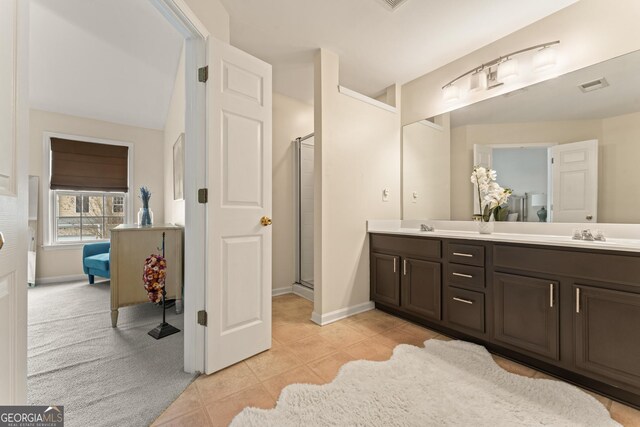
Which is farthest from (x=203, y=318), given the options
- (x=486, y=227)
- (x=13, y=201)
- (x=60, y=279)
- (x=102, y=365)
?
(x=60, y=279)

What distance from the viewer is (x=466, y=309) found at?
2074 millimetres

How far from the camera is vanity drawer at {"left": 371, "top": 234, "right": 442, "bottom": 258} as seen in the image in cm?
231

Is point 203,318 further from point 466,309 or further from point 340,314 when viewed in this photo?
point 466,309

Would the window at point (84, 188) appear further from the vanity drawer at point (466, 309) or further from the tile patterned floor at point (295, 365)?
the vanity drawer at point (466, 309)

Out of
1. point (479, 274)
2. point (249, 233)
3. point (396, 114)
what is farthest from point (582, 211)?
point (249, 233)

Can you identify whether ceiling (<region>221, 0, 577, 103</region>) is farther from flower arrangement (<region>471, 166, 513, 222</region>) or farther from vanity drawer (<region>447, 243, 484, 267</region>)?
vanity drawer (<region>447, 243, 484, 267</region>)

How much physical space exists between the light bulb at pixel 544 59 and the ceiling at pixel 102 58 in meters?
3.12

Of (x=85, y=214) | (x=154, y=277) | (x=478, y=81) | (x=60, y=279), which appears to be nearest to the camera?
(x=154, y=277)

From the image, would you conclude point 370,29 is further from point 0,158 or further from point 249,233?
point 0,158

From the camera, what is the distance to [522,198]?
2.21 meters

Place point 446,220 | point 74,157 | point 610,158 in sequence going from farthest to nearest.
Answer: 1. point 74,157
2. point 446,220
3. point 610,158

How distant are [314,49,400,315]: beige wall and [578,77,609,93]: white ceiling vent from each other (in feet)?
5.22

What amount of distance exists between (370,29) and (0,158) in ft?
8.12

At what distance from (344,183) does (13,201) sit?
2222mm
